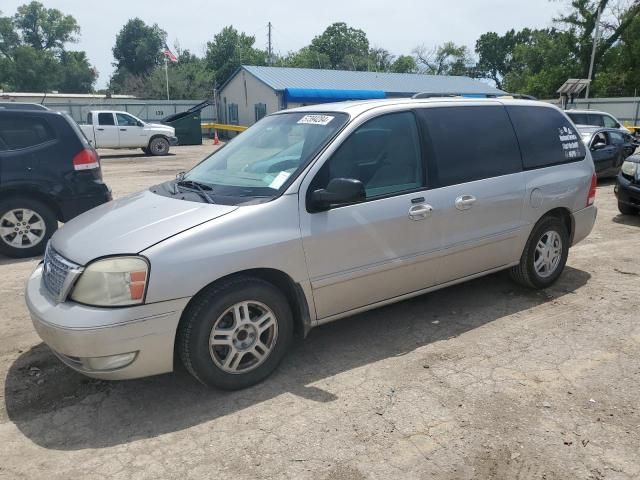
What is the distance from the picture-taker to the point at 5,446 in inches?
113

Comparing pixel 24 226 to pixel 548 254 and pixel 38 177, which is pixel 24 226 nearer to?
pixel 38 177

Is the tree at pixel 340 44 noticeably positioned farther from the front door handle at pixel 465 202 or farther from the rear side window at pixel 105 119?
the front door handle at pixel 465 202

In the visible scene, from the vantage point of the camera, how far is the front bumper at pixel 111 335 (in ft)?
9.45

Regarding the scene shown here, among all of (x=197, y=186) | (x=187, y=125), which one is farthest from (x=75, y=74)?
(x=197, y=186)

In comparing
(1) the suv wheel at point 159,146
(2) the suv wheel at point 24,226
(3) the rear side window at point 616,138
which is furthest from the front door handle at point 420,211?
(1) the suv wheel at point 159,146

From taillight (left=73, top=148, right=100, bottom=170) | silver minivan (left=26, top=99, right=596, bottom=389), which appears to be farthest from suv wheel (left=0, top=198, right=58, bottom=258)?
silver minivan (left=26, top=99, right=596, bottom=389)

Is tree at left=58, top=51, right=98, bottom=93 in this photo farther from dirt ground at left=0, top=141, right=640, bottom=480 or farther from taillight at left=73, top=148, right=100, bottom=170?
dirt ground at left=0, top=141, right=640, bottom=480

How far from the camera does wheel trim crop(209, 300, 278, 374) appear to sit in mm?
3215

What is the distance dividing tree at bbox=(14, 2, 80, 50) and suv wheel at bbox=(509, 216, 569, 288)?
88922mm

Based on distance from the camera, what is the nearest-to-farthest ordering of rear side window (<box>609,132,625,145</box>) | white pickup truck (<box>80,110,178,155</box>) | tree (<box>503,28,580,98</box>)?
1. rear side window (<box>609,132,625,145</box>)
2. white pickup truck (<box>80,110,178,155</box>)
3. tree (<box>503,28,580,98</box>)

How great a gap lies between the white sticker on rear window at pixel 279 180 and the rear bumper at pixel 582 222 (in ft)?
10.1

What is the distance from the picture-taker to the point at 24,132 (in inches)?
252

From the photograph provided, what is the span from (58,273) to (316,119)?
2.07 metres

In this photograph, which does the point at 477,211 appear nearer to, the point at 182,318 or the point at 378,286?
the point at 378,286
